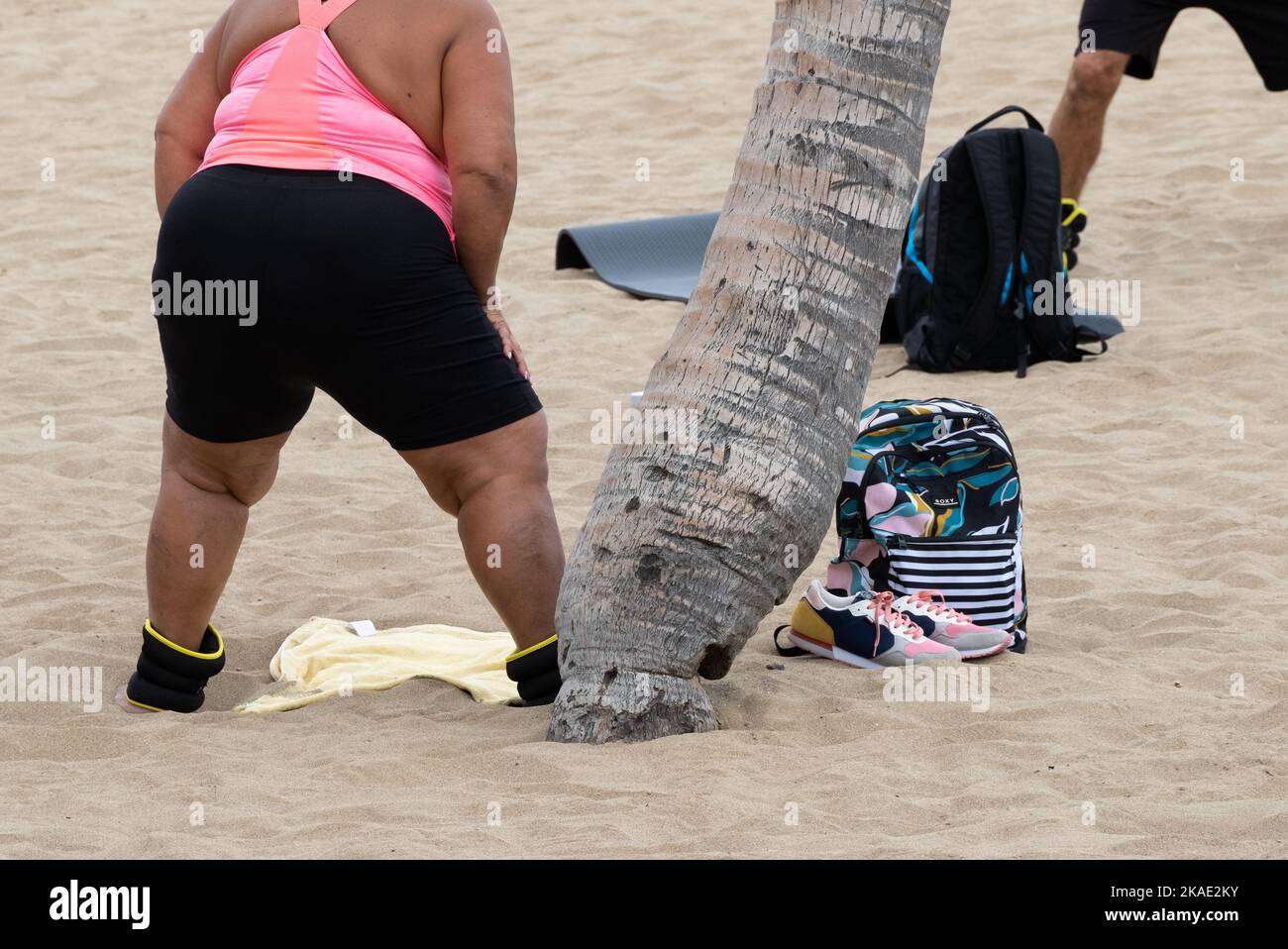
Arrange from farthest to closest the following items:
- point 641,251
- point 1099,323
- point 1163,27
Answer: point 641,251 → point 1163,27 → point 1099,323

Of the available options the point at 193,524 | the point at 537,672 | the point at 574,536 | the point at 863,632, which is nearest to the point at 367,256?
the point at 193,524

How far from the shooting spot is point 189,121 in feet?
11.5

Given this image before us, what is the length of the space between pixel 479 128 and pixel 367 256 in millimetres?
351

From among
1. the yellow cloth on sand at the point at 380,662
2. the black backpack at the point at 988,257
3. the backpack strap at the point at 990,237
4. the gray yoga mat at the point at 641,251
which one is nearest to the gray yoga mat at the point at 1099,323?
the black backpack at the point at 988,257

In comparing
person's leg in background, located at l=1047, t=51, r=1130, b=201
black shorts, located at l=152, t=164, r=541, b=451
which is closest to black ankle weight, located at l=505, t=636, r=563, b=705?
black shorts, located at l=152, t=164, r=541, b=451

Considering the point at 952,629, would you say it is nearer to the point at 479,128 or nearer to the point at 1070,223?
the point at 479,128

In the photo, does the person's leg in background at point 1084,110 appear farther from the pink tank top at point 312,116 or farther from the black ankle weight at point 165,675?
the black ankle weight at point 165,675

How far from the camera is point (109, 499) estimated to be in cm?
523

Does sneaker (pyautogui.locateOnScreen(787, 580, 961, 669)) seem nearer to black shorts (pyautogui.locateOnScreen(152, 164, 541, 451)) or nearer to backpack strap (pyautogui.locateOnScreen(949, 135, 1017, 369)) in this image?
black shorts (pyautogui.locateOnScreen(152, 164, 541, 451))

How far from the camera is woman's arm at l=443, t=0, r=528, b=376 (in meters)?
3.24

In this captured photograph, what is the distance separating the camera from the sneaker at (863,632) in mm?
3762

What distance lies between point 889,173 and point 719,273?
39 centimetres

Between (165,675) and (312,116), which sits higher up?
(312,116)

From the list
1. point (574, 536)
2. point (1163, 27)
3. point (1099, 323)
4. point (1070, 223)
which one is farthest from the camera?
point (1163, 27)
